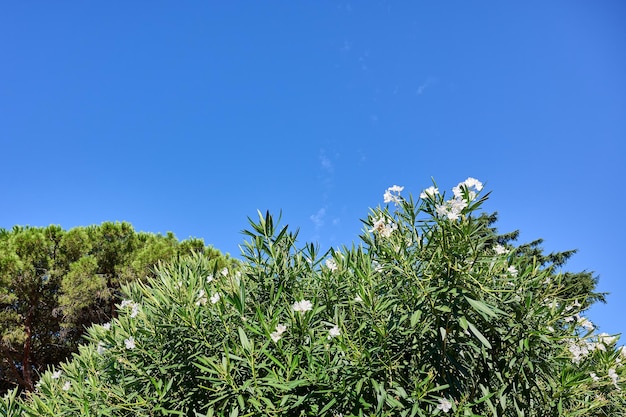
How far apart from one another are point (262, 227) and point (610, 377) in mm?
2883

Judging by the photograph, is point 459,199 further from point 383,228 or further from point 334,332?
point 334,332

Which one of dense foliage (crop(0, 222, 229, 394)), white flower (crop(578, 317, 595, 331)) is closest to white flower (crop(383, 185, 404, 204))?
white flower (crop(578, 317, 595, 331))

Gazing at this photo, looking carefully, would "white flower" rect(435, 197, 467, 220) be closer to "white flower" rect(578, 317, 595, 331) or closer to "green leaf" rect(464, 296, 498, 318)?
"green leaf" rect(464, 296, 498, 318)

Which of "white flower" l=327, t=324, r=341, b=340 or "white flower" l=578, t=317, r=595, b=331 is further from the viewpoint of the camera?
"white flower" l=578, t=317, r=595, b=331

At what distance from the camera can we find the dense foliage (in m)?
10.7

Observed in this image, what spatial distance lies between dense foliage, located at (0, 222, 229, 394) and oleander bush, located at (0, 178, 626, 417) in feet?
25.1

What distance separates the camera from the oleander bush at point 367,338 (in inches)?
95.4

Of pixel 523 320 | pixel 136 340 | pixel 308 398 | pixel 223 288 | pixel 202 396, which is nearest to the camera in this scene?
pixel 308 398

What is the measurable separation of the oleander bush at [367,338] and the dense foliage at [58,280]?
7.66 metres

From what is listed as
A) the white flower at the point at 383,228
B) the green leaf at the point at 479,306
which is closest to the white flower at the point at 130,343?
the white flower at the point at 383,228

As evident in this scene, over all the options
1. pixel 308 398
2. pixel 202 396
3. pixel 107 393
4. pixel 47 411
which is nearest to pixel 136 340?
pixel 107 393

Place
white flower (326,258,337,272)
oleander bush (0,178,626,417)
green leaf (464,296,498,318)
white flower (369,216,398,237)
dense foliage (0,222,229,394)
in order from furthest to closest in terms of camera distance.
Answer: dense foliage (0,222,229,394), white flower (326,258,337,272), white flower (369,216,398,237), oleander bush (0,178,626,417), green leaf (464,296,498,318)

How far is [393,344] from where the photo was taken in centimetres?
255

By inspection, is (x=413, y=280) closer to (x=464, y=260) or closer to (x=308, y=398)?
(x=464, y=260)
